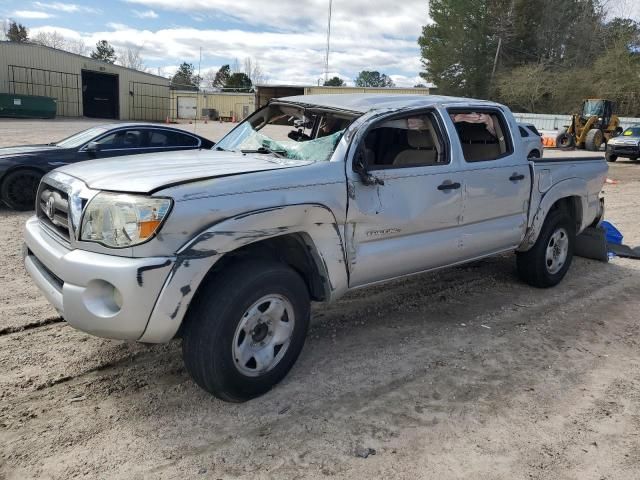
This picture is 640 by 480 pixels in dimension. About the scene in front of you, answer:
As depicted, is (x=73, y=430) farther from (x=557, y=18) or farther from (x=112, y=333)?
(x=557, y=18)

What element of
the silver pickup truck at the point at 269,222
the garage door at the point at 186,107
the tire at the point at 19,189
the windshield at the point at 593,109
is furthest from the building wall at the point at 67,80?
the silver pickup truck at the point at 269,222

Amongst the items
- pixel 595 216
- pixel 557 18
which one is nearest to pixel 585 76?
pixel 557 18

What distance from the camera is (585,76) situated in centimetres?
4422

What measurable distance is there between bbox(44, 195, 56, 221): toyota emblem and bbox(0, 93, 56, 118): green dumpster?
3803 centimetres

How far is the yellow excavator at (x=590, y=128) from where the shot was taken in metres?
27.7

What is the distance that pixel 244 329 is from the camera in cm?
314

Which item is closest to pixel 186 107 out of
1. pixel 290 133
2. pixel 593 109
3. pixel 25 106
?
pixel 25 106

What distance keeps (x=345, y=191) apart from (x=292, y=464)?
169 cm

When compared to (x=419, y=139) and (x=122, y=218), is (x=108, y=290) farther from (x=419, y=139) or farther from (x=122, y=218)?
(x=419, y=139)

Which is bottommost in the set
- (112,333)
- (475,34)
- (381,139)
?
(112,333)

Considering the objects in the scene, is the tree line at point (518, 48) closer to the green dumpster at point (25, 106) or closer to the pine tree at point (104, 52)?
the green dumpster at point (25, 106)

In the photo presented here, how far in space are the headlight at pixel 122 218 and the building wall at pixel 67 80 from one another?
44106 millimetres

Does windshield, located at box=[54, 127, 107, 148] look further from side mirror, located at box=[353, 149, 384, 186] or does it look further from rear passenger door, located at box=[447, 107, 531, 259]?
side mirror, located at box=[353, 149, 384, 186]

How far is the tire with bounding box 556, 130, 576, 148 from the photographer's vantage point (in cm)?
2820
